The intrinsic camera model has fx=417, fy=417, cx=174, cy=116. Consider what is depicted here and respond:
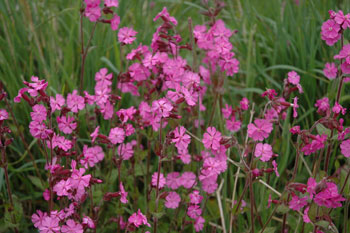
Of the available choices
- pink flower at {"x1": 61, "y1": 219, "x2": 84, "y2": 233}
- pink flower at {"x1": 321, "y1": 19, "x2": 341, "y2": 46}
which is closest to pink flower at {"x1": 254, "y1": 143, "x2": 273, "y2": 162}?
pink flower at {"x1": 321, "y1": 19, "x2": 341, "y2": 46}

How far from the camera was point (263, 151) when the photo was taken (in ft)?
5.55

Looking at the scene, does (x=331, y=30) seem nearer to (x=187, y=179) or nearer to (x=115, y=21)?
(x=187, y=179)

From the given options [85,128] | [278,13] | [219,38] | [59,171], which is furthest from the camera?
[278,13]

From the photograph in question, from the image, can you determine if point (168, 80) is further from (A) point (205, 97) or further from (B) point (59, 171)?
(A) point (205, 97)

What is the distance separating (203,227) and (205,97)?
1017mm

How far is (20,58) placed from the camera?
2.63m

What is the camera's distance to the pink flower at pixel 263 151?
1.67 m

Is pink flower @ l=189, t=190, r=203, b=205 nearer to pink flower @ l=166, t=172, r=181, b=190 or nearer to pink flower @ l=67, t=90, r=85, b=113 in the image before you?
pink flower @ l=166, t=172, r=181, b=190

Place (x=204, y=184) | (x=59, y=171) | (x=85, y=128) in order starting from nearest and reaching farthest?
(x=59, y=171) → (x=204, y=184) → (x=85, y=128)

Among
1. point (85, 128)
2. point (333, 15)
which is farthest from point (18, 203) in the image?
point (333, 15)

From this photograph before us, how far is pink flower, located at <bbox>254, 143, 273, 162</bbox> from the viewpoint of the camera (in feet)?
5.48

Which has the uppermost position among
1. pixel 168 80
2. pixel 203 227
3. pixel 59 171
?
pixel 168 80

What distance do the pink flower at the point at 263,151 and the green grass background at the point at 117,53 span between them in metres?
0.48

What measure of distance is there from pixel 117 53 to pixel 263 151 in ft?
4.16
